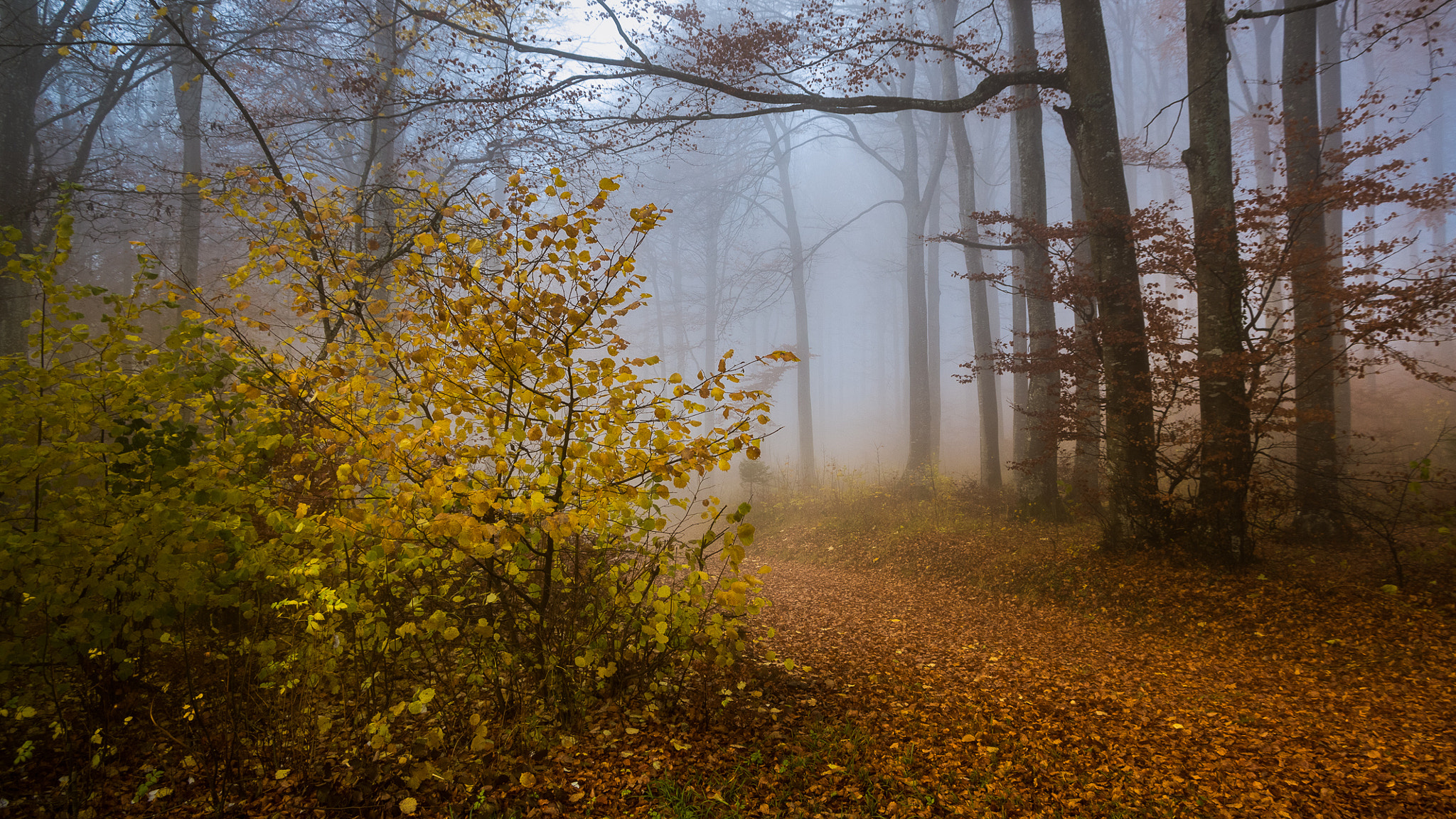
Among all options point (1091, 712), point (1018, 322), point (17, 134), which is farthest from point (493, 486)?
point (1018, 322)

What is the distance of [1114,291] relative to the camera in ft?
18.0

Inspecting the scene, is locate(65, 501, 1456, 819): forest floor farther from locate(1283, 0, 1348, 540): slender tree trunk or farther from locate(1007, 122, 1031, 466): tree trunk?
locate(1007, 122, 1031, 466): tree trunk

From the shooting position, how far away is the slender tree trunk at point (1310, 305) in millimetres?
4875

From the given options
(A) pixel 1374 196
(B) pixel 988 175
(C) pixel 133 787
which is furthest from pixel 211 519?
(B) pixel 988 175

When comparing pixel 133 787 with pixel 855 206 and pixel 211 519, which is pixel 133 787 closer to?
pixel 211 519

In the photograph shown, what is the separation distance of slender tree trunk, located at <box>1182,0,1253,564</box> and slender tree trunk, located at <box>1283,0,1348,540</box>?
1.31 ft

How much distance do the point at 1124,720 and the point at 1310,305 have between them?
5.18 m

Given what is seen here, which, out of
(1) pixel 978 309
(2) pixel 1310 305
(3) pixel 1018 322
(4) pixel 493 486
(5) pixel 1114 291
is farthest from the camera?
(3) pixel 1018 322

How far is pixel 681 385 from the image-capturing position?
2.73 metres

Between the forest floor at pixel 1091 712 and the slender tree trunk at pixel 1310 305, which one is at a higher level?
the slender tree trunk at pixel 1310 305

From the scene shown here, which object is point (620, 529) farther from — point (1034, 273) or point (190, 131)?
point (190, 131)

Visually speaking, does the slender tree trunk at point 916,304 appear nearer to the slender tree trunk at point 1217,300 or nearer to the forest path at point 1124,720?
the slender tree trunk at point 1217,300

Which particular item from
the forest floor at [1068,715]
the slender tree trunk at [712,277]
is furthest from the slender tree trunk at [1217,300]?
the slender tree trunk at [712,277]

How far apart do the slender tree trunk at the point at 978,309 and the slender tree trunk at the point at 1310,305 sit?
3593mm
